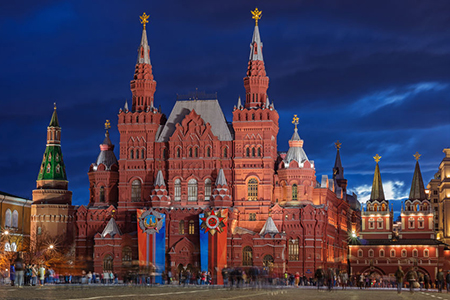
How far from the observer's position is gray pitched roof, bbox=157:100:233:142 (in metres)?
114

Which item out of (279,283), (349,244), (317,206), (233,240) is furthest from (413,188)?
(279,283)

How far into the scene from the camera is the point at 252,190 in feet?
366

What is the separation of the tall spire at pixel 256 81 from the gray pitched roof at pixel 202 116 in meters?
4.76

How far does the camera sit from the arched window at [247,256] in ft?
349

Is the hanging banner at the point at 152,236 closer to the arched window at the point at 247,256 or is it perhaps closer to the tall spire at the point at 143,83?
the arched window at the point at 247,256

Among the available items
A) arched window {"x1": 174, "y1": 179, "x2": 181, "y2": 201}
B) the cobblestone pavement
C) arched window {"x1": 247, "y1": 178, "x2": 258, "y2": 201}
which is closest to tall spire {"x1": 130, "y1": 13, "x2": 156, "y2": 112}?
arched window {"x1": 174, "y1": 179, "x2": 181, "y2": 201}

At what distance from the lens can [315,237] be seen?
10788cm

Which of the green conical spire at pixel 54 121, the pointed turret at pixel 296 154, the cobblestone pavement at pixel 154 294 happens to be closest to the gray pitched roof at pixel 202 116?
the pointed turret at pixel 296 154

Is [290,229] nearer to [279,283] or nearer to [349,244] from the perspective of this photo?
[279,283]

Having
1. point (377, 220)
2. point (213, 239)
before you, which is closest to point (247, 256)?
point (213, 239)

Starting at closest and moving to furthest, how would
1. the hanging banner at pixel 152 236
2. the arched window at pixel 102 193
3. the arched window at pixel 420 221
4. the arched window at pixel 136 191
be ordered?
the hanging banner at pixel 152 236
the arched window at pixel 136 191
the arched window at pixel 102 193
the arched window at pixel 420 221

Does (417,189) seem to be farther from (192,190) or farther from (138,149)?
(138,149)

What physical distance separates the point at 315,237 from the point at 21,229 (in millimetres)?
47559

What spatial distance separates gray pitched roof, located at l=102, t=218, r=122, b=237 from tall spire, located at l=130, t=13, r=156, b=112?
1728 cm
